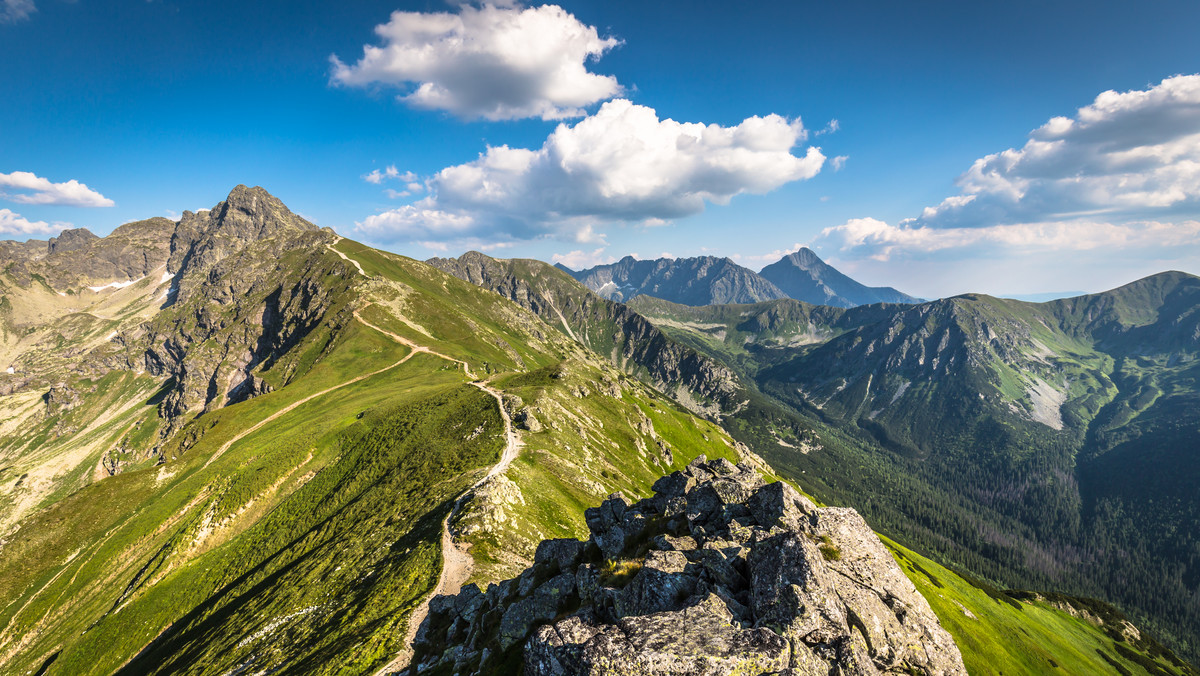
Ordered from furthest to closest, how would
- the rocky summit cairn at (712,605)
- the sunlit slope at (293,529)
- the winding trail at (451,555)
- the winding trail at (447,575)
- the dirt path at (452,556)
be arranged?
the sunlit slope at (293,529)
the dirt path at (452,556)
the winding trail at (451,555)
the winding trail at (447,575)
the rocky summit cairn at (712,605)

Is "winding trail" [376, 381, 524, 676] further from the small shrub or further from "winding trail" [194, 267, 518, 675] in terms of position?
the small shrub

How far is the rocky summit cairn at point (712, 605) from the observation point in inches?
742

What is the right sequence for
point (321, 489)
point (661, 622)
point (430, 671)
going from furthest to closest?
point (321, 489) < point (430, 671) < point (661, 622)

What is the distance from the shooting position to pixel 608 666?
1803 cm

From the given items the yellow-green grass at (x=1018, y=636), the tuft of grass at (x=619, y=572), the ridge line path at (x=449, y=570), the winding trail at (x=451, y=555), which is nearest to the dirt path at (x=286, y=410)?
the winding trail at (x=451, y=555)

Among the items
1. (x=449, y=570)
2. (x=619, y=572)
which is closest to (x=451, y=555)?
(x=449, y=570)

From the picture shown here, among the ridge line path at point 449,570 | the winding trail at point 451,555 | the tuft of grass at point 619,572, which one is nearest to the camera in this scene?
the tuft of grass at point 619,572

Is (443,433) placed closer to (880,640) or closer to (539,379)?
(539,379)

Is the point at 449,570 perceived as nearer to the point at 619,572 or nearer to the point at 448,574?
the point at 448,574

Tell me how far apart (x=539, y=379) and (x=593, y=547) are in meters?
111

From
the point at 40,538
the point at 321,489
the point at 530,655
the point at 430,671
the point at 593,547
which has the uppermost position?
the point at 530,655

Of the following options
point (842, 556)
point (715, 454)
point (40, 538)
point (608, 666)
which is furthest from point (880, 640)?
point (715, 454)

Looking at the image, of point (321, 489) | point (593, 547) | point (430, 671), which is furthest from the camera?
point (321, 489)

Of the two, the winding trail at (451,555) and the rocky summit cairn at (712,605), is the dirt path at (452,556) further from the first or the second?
the rocky summit cairn at (712,605)
